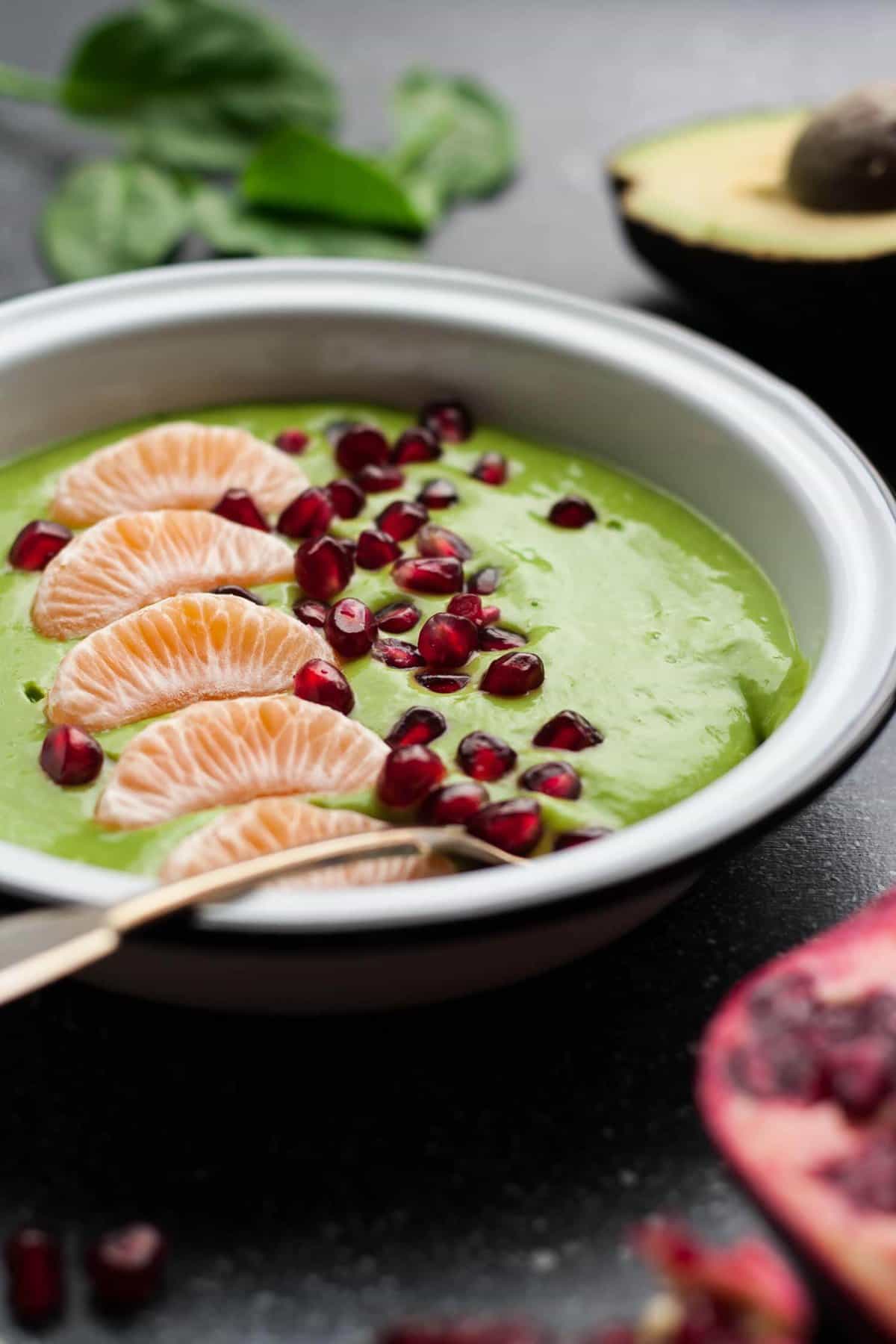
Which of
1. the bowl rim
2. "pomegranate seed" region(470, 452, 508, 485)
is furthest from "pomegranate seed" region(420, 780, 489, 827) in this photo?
"pomegranate seed" region(470, 452, 508, 485)

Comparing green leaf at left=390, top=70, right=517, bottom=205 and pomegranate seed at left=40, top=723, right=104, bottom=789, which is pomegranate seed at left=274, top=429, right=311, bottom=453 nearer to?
pomegranate seed at left=40, top=723, right=104, bottom=789

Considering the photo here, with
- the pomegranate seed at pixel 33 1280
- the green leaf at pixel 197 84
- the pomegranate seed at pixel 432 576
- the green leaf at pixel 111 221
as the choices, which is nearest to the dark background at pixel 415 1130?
the pomegranate seed at pixel 33 1280

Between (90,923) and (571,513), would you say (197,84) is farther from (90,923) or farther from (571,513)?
(90,923)

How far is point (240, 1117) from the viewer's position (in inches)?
73.9

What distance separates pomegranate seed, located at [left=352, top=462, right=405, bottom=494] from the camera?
2824 millimetres

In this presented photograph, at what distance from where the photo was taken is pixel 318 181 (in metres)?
3.67

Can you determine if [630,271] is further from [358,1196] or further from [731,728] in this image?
[358,1196]

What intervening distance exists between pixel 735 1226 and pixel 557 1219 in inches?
8.0

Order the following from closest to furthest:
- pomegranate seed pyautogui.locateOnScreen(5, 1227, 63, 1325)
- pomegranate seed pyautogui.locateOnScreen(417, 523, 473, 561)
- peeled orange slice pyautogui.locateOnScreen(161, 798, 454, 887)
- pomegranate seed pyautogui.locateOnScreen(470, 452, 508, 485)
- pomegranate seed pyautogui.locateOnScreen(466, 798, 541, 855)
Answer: pomegranate seed pyautogui.locateOnScreen(5, 1227, 63, 1325) < peeled orange slice pyautogui.locateOnScreen(161, 798, 454, 887) < pomegranate seed pyautogui.locateOnScreen(466, 798, 541, 855) < pomegranate seed pyautogui.locateOnScreen(417, 523, 473, 561) < pomegranate seed pyautogui.locateOnScreen(470, 452, 508, 485)

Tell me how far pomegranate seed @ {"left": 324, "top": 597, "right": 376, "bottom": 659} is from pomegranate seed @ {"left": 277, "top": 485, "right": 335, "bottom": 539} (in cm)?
30

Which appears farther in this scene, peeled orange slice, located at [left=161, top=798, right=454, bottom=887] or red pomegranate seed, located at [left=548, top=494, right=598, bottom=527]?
red pomegranate seed, located at [left=548, top=494, right=598, bottom=527]

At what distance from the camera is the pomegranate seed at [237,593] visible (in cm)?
248

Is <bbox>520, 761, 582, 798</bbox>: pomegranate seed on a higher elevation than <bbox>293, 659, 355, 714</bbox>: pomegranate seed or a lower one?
lower

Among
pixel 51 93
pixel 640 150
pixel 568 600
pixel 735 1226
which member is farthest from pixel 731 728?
pixel 51 93
